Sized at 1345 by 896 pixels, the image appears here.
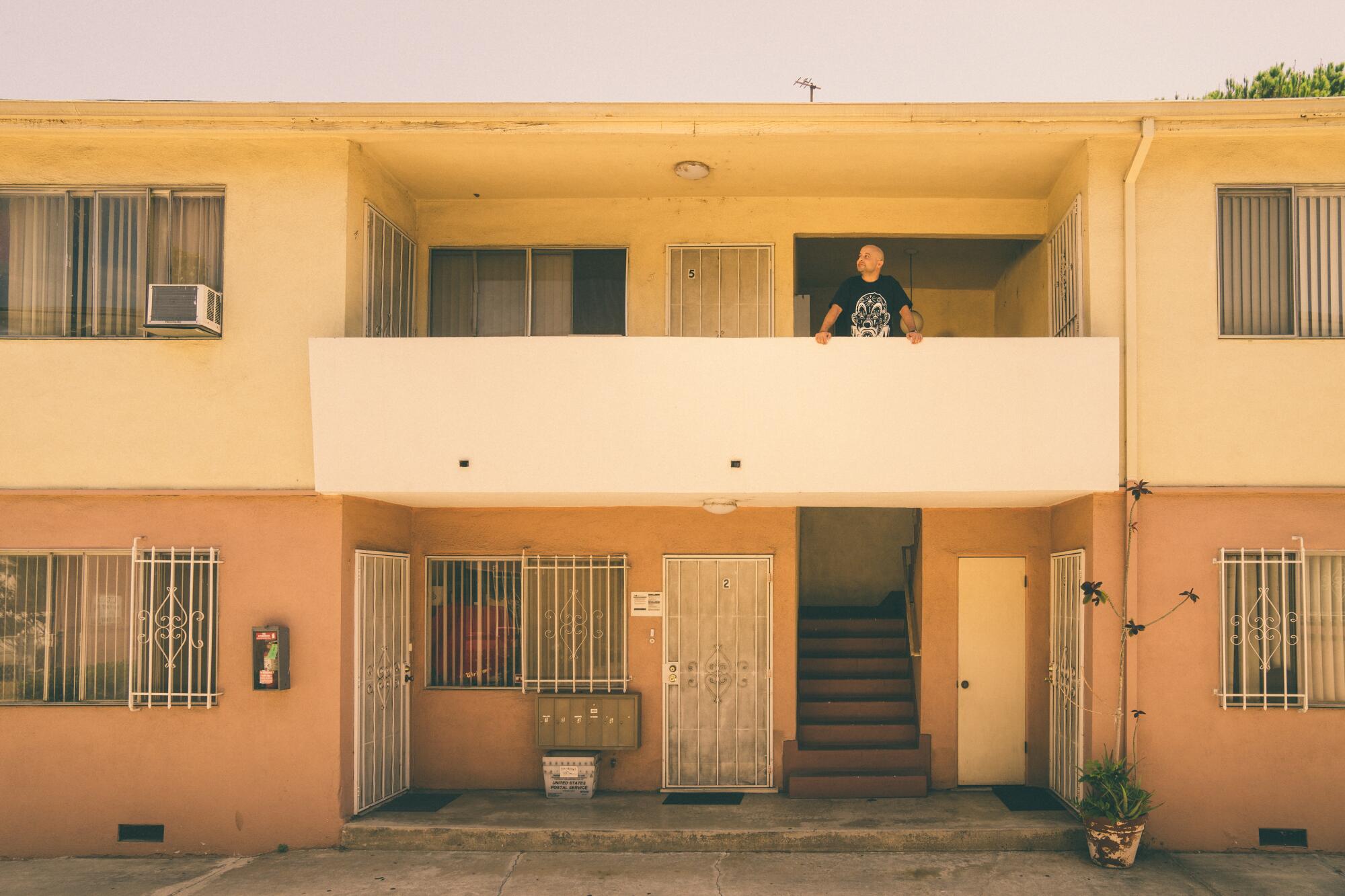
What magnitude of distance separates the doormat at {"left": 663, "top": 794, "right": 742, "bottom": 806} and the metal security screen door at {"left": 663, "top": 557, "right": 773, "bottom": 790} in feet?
0.50

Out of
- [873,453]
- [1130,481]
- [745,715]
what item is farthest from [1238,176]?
[745,715]

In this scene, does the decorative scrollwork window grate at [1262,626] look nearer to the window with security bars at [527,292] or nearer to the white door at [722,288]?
the white door at [722,288]

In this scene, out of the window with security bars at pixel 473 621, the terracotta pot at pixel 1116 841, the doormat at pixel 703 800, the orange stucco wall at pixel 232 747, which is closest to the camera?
the terracotta pot at pixel 1116 841

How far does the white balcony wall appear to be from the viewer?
313 inches

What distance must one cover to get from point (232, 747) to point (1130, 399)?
7.88m

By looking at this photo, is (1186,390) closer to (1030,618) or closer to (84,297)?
(1030,618)

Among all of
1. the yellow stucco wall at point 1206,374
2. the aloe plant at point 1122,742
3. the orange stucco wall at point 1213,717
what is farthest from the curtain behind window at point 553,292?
the orange stucco wall at point 1213,717

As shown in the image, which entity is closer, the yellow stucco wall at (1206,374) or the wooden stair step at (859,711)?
the yellow stucco wall at (1206,374)

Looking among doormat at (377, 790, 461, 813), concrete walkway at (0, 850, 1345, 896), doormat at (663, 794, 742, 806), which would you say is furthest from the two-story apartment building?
doormat at (663, 794, 742, 806)

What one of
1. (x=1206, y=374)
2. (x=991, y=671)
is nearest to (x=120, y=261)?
(x=991, y=671)

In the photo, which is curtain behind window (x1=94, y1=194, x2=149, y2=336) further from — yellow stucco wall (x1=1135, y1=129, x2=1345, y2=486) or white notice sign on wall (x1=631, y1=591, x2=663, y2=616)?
yellow stucco wall (x1=1135, y1=129, x2=1345, y2=486)

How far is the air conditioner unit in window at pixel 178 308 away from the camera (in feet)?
27.0

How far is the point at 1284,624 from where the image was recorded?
27.6ft

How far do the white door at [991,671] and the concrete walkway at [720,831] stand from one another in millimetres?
898
